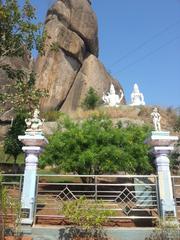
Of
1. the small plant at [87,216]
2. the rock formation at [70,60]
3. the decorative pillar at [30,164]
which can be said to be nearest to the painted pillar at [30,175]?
the decorative pillar at [30,164]

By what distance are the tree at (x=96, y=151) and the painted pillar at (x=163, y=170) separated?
170 inches

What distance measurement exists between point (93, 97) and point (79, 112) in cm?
279

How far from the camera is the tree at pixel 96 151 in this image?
12.4 metres

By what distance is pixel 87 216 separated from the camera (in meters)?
6.64

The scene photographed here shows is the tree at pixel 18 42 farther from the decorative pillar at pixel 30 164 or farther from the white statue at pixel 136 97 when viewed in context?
the white statue at pixel 136 97

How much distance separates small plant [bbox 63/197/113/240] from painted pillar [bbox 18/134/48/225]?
1.09 meters

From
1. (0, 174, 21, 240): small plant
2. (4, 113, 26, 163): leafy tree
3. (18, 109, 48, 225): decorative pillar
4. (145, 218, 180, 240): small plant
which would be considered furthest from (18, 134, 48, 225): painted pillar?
(4, 113, 26, 163): leafy tree

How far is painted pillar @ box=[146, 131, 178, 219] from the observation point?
740 cm

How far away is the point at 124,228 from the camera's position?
7145 mm

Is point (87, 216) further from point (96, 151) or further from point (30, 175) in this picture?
point (96, 151)

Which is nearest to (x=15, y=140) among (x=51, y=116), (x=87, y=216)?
(x=87, y=216)

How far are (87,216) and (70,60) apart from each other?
32.0 meters

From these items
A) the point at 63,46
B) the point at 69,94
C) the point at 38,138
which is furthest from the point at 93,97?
the point at 38,138

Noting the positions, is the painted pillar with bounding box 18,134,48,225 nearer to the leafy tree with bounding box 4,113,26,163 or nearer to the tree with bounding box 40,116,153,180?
the tree with bounding box 40,116,153,180
